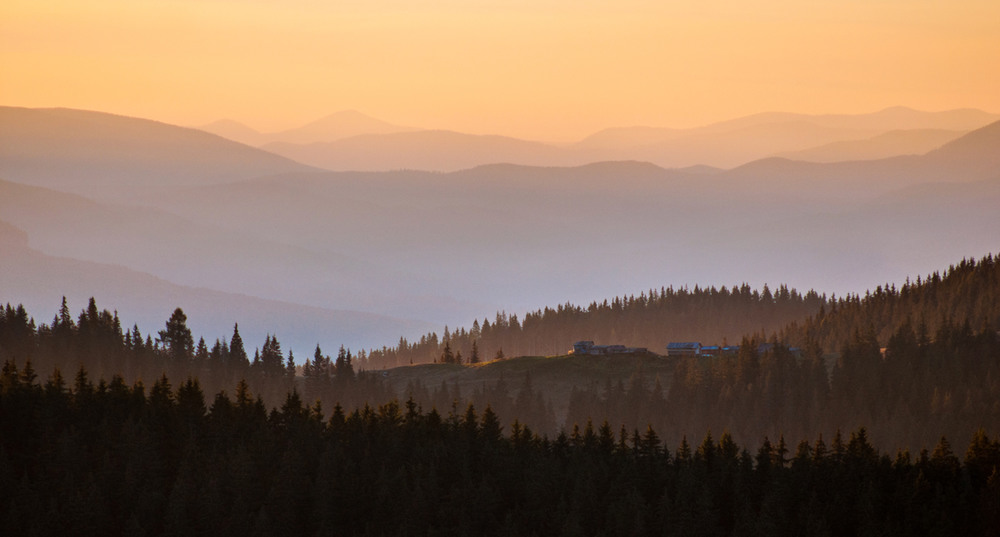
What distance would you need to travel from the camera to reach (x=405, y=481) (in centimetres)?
13712

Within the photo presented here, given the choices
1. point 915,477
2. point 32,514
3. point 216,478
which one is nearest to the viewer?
point 32,514

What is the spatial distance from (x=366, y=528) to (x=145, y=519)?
2094 cm

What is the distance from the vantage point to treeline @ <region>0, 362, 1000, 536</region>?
131 meters

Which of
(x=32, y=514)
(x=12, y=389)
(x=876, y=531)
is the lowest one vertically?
(x=876, y=531)

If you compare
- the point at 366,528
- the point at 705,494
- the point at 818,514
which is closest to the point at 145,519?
the point at 366,528

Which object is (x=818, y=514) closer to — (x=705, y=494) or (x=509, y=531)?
(x=705, y=494)

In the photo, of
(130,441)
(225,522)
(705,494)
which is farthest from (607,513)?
(130,441)

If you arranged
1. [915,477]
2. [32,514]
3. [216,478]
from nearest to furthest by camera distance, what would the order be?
[32,514] < [216,478] < [915,477]

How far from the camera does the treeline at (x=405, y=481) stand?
13100 centimetres

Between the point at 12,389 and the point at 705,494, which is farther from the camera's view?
the point at 12,389

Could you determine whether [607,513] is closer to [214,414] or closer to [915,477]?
[915,477]

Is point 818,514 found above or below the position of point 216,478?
below

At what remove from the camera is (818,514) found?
135375 mm

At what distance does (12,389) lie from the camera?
6186 inches
